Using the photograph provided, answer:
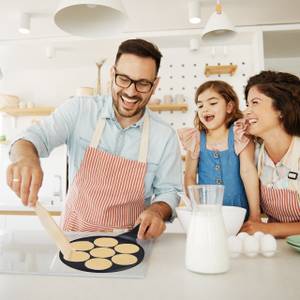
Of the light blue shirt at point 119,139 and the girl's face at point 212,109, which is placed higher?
the girl's face at point 212,109

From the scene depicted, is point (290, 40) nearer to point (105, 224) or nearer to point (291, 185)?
point (291, 185)

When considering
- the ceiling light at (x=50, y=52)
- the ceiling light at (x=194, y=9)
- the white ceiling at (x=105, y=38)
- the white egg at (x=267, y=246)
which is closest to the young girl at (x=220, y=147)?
the white egg at (x=267, y=246)

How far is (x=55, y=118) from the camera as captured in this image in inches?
57.2

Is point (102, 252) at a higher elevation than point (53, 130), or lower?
lower

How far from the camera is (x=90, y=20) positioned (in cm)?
130

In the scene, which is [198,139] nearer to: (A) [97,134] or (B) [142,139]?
(B) [142,139]

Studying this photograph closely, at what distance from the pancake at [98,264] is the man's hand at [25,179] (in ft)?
0.66

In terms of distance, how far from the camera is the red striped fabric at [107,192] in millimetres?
1386

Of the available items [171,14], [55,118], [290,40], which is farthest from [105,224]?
[290,40]

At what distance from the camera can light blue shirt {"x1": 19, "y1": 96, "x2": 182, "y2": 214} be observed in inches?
57.6

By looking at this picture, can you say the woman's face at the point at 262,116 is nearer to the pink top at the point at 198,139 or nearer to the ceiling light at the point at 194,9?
the pink top at the point at 198,139

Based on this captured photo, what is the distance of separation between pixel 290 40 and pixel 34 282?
3.50m

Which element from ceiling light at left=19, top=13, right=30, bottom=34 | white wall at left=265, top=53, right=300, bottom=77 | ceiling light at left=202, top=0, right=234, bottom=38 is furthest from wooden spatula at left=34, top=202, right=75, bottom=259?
white wall at left=265, top=53, right=300, bottom=77

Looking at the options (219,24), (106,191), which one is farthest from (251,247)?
(219,24)
